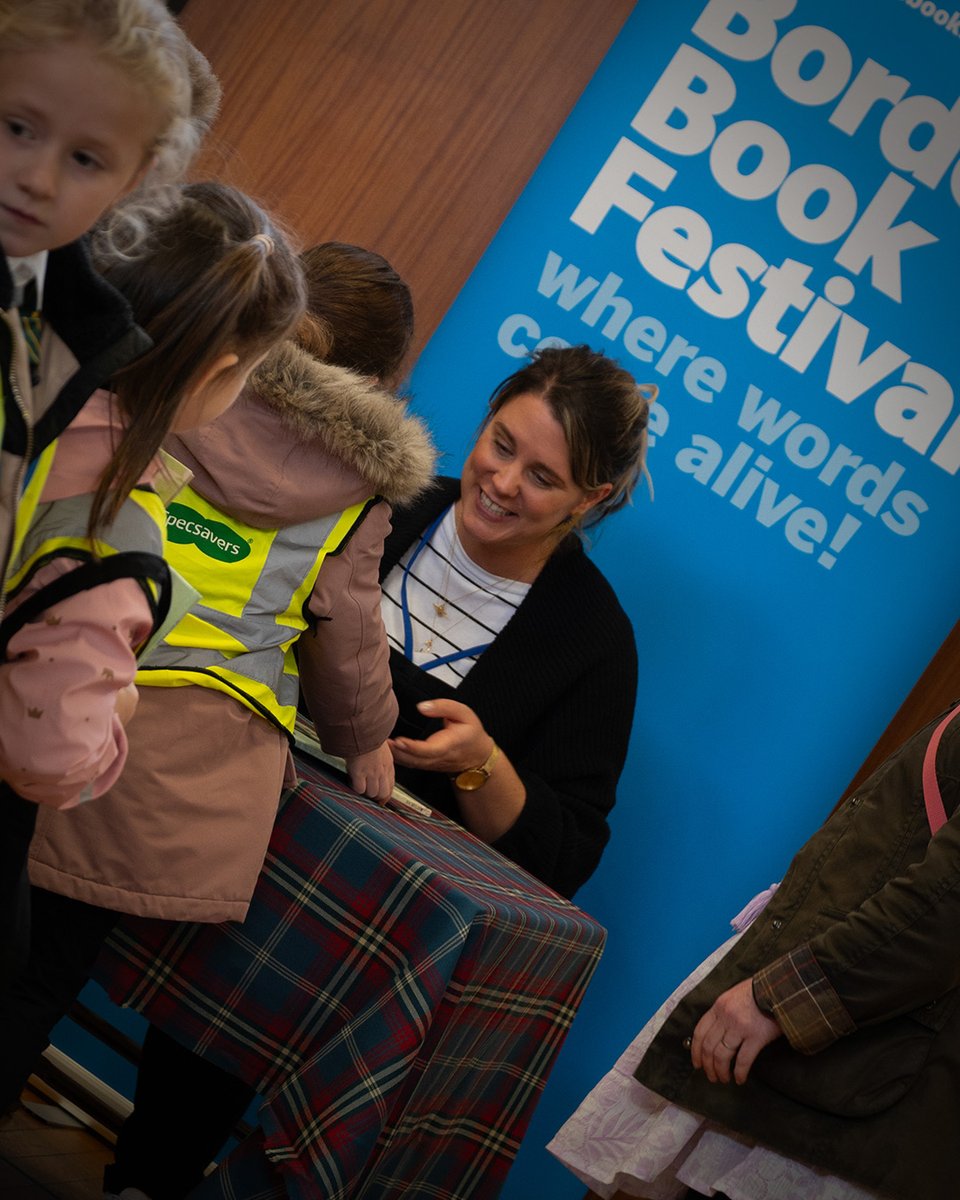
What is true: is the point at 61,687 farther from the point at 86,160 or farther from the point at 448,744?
the point at 448,744

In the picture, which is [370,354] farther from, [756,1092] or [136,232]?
[756,1092]

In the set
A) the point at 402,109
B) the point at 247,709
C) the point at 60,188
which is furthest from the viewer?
the point at 402,109

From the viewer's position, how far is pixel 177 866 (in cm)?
157

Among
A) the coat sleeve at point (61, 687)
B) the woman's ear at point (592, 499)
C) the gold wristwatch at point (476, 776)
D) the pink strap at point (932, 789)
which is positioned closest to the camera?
the coat sleeve at point (61, 687)

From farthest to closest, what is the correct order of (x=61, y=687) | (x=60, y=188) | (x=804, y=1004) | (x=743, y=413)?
1. (x=743, y=413)
2. (x=804, y=1004)
3. (x=61, y=687)
4. (x=60, y=188)

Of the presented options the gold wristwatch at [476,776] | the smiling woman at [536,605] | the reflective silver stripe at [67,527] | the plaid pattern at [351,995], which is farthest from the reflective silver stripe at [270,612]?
the smiling woman at [536,605]

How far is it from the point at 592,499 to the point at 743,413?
603 mm

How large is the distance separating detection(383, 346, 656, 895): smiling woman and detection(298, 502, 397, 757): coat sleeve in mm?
779

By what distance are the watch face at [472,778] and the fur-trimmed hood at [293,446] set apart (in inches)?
36.4

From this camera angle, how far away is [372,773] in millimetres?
1950

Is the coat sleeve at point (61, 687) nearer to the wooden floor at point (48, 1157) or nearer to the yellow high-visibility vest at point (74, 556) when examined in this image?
Result: the yellow high-visibility vest at point (74, 556)

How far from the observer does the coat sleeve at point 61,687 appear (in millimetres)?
1139

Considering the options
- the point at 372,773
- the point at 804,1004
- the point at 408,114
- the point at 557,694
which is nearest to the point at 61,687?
the point at 372,773

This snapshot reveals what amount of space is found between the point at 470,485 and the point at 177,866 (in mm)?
1461
